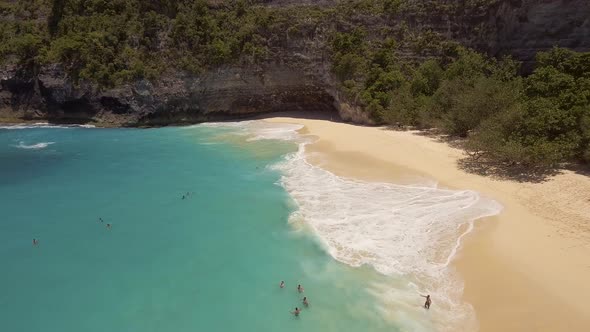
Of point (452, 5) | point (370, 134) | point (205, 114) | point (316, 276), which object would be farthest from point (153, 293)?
point (452, 5)

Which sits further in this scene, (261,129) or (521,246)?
(261,129)

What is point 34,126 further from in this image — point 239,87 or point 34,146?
point 239,87

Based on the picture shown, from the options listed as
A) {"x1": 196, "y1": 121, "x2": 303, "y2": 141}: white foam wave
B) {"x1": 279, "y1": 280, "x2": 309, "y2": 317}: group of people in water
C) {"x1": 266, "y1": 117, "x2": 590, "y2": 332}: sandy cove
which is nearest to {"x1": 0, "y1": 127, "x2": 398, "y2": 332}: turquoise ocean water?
{"x1": 279, "y1": 280, "x2": 309, "y2": 317}: group of people in water

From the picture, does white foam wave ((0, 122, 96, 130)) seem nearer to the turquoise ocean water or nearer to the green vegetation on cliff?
the green vegetation on cliff

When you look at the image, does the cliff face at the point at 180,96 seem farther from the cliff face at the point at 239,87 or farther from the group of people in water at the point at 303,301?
the group of people in water at the point at 303,301

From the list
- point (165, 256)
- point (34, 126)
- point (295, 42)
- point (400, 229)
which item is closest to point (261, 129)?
point (295, 42)

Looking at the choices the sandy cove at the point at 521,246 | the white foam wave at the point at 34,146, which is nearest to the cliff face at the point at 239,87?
the white foam wave at the point at 34,146

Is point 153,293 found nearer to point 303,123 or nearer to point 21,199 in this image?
point 21,199
